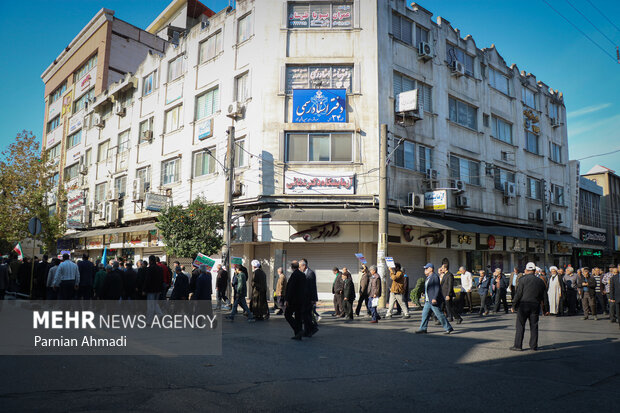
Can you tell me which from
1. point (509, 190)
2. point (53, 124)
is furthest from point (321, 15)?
point (53, 124)

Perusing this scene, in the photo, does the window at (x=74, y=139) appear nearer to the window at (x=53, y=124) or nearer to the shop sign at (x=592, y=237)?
the window at (x=53, y=124)

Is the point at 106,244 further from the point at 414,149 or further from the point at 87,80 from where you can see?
the point at 414,149

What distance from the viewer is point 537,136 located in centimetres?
3294

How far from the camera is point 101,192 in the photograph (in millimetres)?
35000

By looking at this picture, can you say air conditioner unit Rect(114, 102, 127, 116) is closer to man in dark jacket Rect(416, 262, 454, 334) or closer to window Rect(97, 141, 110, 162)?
window Rect(97, 141, 110, 162)

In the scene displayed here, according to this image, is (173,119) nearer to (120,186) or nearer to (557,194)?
(120,186)

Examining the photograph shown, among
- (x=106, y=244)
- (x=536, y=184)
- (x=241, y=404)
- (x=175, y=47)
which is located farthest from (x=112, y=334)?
(x=536, y=184)

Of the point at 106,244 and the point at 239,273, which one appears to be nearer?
the point at 239,273

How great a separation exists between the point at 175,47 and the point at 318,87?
1150 centimetres

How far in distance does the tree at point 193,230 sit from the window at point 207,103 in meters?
6.67

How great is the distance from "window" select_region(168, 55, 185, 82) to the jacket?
19571mm

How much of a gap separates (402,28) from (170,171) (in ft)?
49.9

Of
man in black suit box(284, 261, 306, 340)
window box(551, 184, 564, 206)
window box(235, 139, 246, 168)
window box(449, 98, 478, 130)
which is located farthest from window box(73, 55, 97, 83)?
window box(551, 184, 564, 206)

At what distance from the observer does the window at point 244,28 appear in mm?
23405
